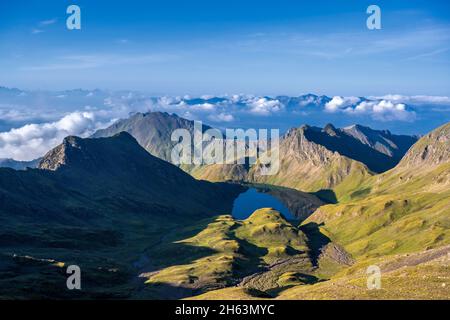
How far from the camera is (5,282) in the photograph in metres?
188

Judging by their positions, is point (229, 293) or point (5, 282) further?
point (5, 282)
